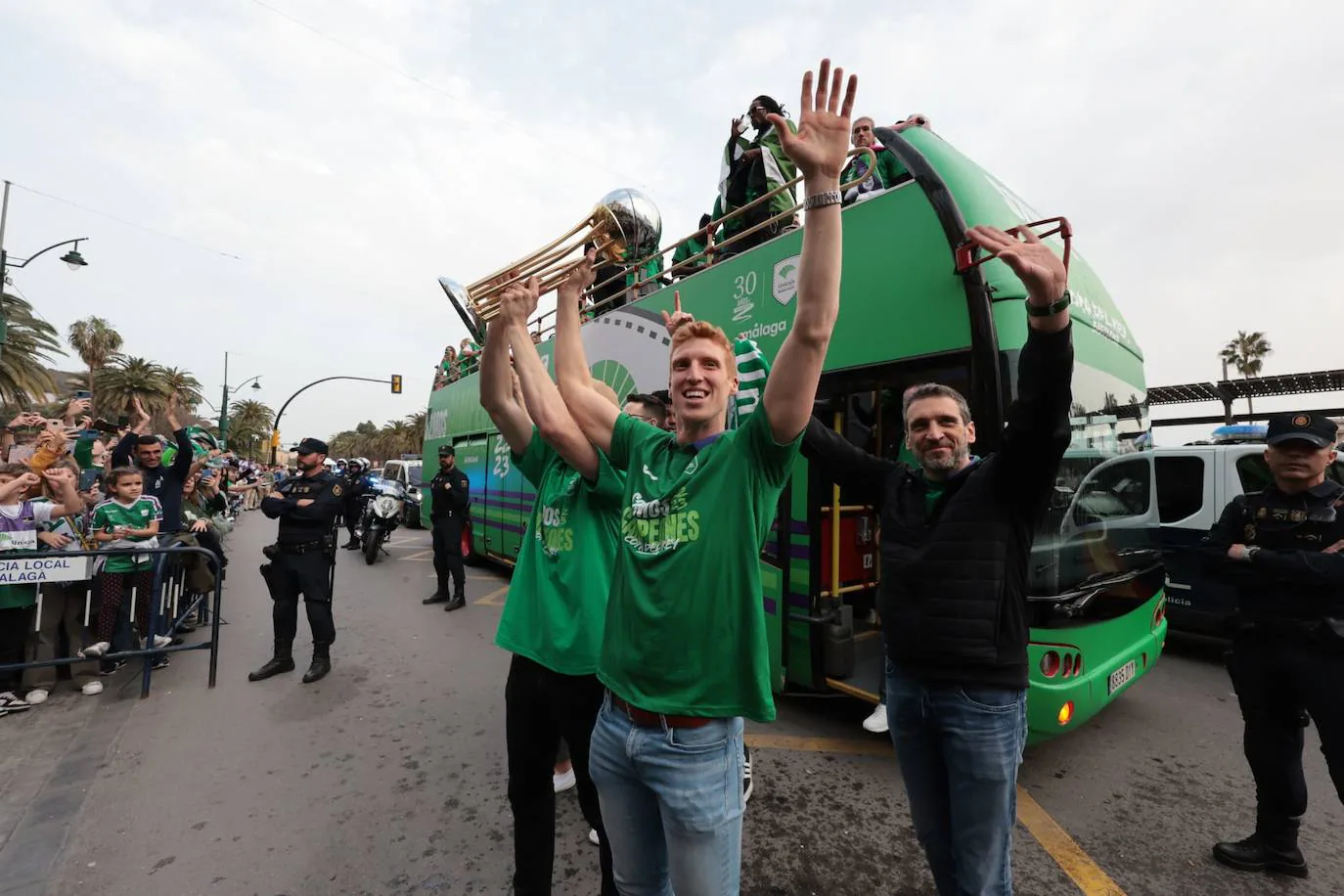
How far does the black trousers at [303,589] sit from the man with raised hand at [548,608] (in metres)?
3.78

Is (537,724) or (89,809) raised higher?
(537,724)

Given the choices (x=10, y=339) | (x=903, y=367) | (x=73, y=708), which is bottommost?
(x=73, y=708)

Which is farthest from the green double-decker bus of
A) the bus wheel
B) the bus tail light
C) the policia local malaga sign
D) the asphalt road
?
the bus wheel

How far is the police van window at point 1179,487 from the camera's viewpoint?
5.85m

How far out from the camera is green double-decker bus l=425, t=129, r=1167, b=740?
3133 millimetres

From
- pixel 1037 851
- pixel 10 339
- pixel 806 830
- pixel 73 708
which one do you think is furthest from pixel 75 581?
pixel 10 339

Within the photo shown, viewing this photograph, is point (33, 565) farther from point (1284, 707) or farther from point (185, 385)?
point (185, 385)

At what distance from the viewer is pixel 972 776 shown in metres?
1.82

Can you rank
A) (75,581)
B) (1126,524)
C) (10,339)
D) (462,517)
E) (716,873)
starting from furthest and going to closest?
1. (10,339)
2. (462,517)
3. (75,581)
4. (1126,524)
5. (716,873)

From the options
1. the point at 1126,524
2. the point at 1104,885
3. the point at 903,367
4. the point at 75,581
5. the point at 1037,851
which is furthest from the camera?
the point at 75,581

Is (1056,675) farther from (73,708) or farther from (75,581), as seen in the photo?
(75,581)

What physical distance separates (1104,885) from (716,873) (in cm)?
232

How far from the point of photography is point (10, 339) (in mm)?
20141

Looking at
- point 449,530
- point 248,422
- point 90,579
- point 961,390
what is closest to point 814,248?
point 961,390
